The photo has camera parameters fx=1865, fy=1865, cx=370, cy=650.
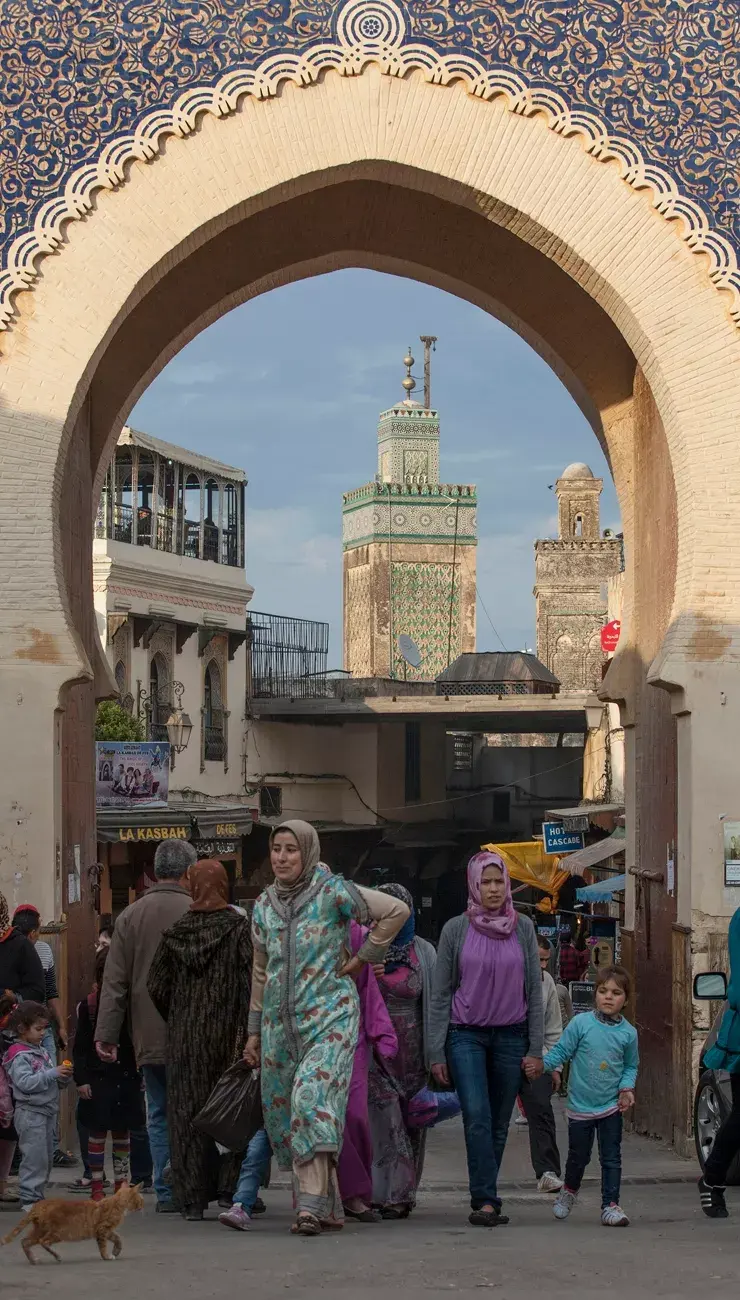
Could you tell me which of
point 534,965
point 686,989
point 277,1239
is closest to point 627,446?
point 686,989

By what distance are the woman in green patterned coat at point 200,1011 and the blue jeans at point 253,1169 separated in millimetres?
203

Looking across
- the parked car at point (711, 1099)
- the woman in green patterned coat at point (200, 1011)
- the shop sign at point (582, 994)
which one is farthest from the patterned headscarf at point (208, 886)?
the shop sign at point (582, 994)

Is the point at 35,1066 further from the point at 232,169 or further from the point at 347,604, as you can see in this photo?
the point at 347,604

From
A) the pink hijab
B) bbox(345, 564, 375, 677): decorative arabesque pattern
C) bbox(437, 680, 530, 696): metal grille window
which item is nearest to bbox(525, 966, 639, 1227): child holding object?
the pink hijab

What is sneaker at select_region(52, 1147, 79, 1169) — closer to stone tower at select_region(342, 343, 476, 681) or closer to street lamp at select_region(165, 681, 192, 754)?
street lamp at select_region(165, 681, 192, 754)

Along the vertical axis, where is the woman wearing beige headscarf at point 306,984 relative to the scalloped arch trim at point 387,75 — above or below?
below

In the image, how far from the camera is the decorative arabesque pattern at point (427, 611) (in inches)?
1421

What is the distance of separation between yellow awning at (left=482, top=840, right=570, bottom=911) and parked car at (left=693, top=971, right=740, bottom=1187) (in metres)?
10.0

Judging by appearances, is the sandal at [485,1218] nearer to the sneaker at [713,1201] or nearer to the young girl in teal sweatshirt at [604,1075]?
the young girl in teal sweatshirt at [604,1075]

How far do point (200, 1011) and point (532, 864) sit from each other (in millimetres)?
12071

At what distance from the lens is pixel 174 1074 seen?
5902 millimetres

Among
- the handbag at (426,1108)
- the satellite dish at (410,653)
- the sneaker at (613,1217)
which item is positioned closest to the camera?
the sneaker at (613,1217)

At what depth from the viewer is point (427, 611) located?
36.6 metres

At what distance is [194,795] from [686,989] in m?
16.2
